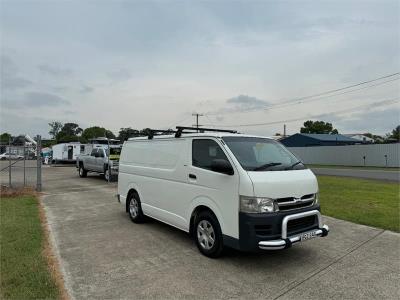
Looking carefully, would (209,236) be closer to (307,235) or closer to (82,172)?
(307,235)

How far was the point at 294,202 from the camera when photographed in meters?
5.16

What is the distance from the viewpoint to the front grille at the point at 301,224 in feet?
16.6

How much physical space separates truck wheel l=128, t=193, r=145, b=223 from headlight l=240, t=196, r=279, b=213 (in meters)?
3.52

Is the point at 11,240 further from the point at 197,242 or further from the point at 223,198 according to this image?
the point at 223,198

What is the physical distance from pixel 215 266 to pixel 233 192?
1148mm

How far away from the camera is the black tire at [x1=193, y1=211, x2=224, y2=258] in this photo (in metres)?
5.31

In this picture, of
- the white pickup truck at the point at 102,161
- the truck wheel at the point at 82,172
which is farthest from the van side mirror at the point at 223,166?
the truck wheel at the point at 82,172

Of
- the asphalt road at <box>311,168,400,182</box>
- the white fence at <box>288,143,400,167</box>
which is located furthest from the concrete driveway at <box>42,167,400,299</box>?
the white fence at <box>288,143,400,167</box>

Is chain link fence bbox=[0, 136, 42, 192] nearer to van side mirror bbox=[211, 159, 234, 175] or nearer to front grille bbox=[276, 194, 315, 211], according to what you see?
van side mirror bbox=[211, 159, 234, 175]

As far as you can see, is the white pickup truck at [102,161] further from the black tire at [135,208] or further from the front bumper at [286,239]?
the front bumper at [286,239]

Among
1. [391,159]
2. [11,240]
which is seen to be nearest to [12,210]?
[11,240]

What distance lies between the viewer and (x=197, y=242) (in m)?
5.79

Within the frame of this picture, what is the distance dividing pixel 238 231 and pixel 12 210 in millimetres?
6968

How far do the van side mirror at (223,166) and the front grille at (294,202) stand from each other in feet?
2.69
